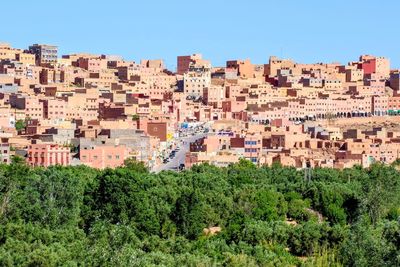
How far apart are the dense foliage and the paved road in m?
4.56

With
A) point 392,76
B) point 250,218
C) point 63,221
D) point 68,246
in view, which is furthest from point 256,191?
point 392,76

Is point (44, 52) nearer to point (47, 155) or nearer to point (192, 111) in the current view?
point (192, 111)

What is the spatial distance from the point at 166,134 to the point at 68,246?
2604 cm

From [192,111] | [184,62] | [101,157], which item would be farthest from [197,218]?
[184,62]

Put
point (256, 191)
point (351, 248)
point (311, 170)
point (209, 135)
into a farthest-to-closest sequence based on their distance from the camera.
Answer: point (209, 135)
point (311, 170)
point (256, 191)
point (351, 248)

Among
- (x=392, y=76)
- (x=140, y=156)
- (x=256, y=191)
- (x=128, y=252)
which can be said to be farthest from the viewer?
(x=392, y=76)

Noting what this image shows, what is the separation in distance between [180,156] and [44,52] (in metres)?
23.1

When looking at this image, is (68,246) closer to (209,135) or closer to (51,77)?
(209,135)

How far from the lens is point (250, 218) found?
3139 cm

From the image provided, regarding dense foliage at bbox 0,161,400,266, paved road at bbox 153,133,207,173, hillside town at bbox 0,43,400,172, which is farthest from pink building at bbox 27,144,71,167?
paved road at bbox 153,133,207,173

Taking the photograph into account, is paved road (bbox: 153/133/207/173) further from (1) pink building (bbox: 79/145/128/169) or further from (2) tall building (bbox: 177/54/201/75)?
(2) tall building (bbox: 177/54/201/75)

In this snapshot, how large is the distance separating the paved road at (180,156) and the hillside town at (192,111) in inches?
3.1

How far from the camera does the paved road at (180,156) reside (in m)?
44.6

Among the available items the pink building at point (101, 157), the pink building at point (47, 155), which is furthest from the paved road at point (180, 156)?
the pink building at point (47, 155)
